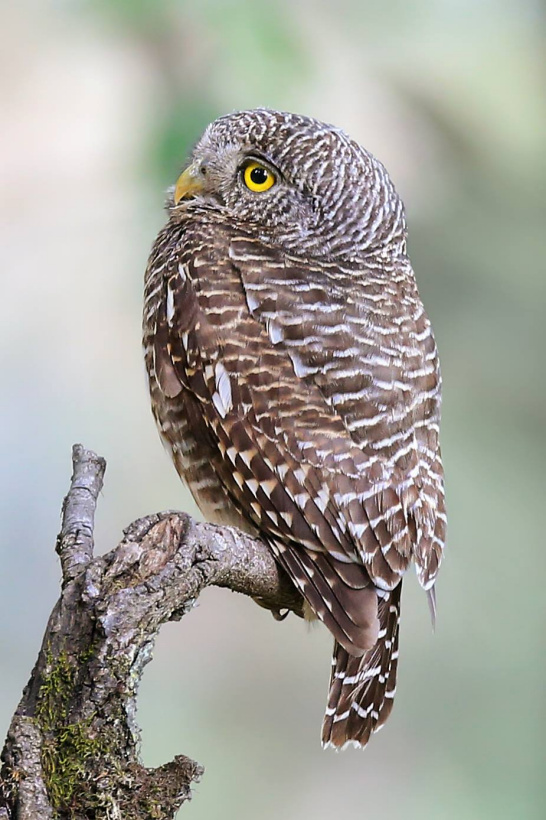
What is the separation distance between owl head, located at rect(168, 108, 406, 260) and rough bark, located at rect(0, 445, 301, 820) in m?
0.82

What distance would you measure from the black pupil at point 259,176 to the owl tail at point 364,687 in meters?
0.81

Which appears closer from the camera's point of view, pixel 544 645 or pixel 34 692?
pixel 34 692

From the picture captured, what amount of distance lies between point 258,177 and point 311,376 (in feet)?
1.49

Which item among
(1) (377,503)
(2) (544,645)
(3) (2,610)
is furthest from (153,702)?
(1) (377,503)

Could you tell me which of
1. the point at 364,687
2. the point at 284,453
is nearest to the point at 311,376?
the point at 284,453

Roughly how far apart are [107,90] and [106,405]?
993mm

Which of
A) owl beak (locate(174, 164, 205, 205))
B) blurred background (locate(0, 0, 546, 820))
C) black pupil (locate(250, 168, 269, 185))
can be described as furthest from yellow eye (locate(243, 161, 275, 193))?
blurred background (locate(0, 0, 546, 820))

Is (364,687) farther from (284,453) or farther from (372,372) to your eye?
(372,372)

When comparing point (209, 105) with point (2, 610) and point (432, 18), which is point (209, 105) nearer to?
point (432, 18)

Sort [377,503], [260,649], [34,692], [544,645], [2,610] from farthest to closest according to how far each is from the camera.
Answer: [544,645] < [260,649] < [2,610] < [377,503] < [34,692]

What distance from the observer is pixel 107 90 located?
9.42ft

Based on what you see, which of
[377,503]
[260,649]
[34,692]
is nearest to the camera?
[34,692]

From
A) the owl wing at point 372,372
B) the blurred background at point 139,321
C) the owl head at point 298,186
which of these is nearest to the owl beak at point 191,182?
the owl head at point 298,186

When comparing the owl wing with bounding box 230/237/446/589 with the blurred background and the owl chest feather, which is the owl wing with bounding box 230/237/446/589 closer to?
the owl chest feather
